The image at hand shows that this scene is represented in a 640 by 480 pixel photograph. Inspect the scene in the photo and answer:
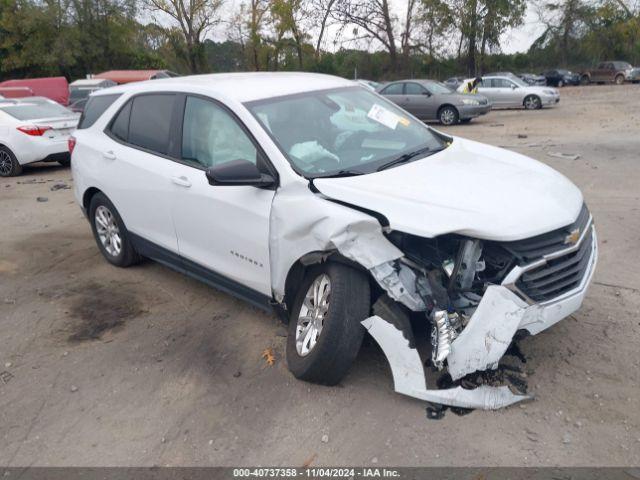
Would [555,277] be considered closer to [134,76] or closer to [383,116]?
[383,116]

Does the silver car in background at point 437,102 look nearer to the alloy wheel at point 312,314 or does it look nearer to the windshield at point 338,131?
the windshield at point 338,131

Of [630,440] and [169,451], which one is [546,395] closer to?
[630,440]

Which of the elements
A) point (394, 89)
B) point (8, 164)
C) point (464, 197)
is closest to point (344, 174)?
point (464, 197)

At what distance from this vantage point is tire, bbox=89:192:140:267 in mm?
5449

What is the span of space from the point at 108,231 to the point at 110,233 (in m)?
0.04

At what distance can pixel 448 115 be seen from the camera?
58.5 feet

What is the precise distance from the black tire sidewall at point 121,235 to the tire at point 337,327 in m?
2.53

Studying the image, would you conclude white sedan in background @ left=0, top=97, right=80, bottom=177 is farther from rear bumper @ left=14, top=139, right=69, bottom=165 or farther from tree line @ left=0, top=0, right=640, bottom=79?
tree line @ left=0, top=0, right=640, bottom=79

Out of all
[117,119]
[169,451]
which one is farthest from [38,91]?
[169,451]

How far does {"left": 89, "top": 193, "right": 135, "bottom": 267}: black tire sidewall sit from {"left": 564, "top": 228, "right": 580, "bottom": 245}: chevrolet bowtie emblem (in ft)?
12.1

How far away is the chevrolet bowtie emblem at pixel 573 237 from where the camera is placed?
339 cm

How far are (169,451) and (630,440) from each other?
2.36 m

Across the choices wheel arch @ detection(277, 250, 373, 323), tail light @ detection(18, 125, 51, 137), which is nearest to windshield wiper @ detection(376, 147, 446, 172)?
wheel arch @ detection(277, 250, 373, 323)

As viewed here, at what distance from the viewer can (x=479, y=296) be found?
3.28m
